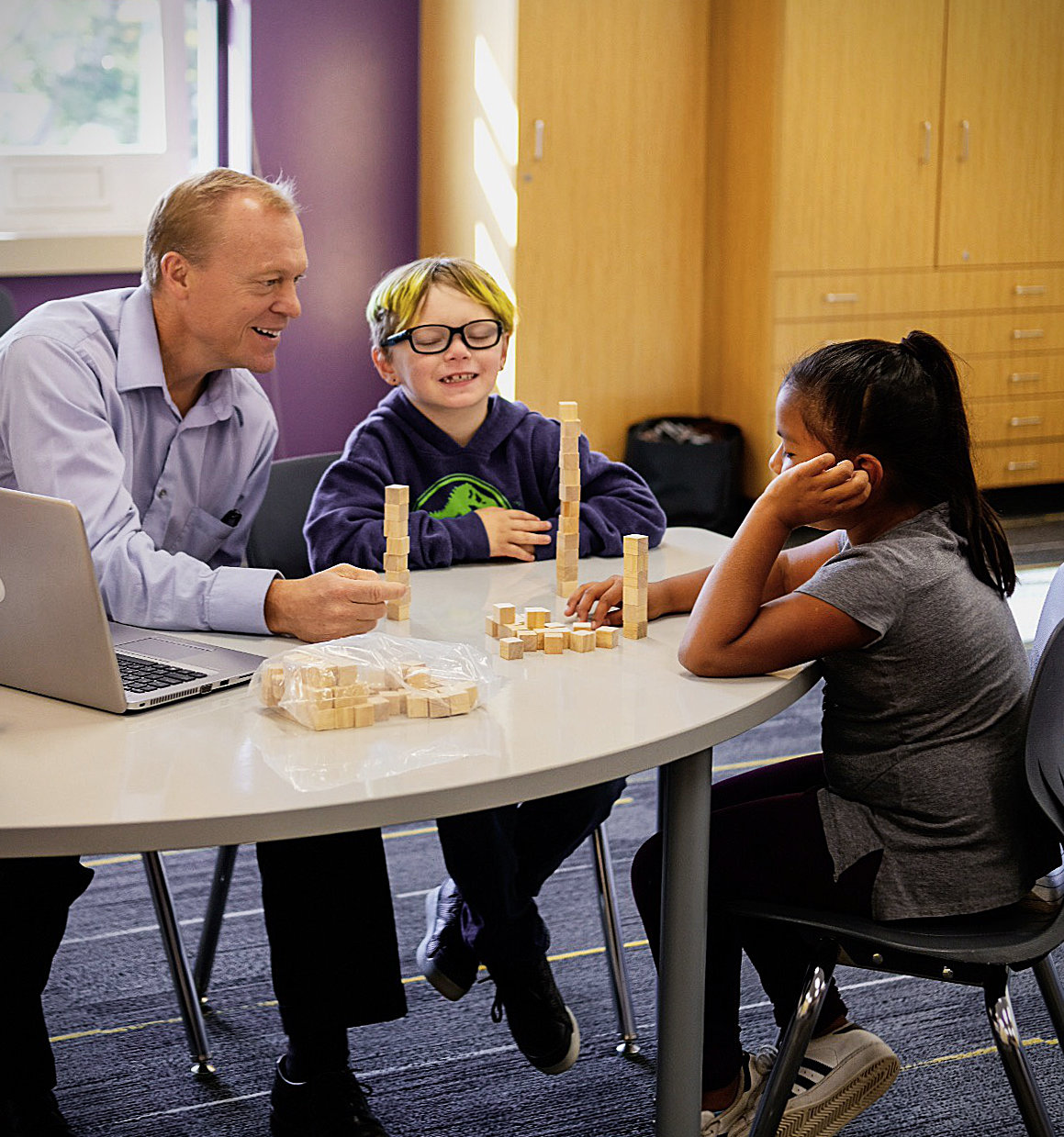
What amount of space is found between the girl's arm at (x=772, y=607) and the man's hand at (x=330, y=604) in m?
0.32

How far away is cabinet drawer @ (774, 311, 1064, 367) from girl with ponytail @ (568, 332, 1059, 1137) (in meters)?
3.52

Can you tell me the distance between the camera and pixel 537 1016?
5.69 feet

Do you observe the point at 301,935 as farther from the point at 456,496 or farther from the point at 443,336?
the point at 443,336

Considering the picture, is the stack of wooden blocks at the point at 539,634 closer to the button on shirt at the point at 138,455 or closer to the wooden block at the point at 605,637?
the wooden block at the point at 605,637

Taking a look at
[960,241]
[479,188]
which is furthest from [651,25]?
[960,241]

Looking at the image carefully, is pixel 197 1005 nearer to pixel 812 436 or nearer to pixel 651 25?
pixel 812 436

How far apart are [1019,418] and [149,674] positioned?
469cm

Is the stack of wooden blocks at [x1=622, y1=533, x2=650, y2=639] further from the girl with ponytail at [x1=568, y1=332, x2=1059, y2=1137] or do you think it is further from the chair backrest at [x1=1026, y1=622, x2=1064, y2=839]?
the chair backrest at [x1=1026, y1=622, x2=1064, y2=839]

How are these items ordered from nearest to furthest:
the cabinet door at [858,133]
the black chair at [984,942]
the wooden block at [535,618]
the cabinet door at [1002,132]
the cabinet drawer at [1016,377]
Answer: the black chair at [984,942] < the wooden block at [535,618] < the cabinet door at [858,133] < the cabinet door at [1002,132] < the cabinet drawer at [1016,377]

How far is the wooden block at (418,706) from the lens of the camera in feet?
4.10

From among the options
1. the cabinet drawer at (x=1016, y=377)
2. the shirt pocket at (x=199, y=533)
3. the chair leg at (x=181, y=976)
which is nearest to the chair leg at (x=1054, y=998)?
the chair leg at (x=181, y=976)

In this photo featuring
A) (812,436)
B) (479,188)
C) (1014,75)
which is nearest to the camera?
(812,436)

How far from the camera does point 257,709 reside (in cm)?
126

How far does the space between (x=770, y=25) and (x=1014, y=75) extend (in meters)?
1.07
